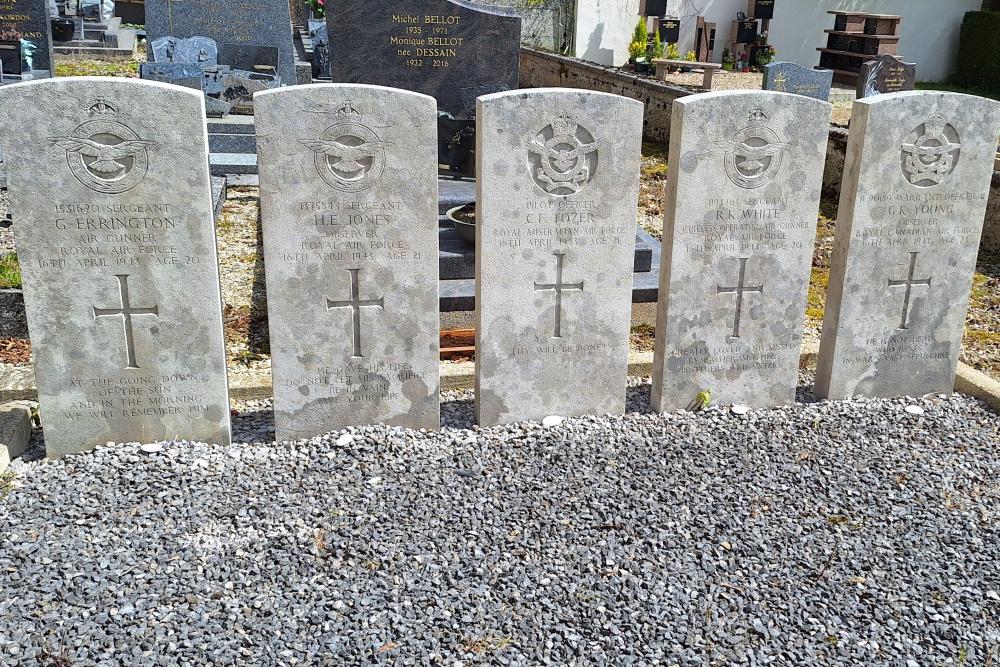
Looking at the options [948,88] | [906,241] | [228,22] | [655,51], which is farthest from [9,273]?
[948,88]

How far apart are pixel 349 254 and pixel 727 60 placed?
63.9 ft

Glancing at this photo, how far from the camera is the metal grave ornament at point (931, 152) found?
14.7 feet

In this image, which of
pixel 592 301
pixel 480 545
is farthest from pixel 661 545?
pixel 592 301

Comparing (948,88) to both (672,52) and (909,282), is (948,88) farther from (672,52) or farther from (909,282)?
(909,282)

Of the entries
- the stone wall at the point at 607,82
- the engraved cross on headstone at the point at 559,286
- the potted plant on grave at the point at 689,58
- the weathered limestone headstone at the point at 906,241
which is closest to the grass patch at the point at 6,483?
the engraved cross on headstone at the point at 559,286

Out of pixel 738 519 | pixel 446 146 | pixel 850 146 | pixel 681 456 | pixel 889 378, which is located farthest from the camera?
pixel 446 146

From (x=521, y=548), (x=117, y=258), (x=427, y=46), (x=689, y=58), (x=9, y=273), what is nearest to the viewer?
(x=521, y=548)

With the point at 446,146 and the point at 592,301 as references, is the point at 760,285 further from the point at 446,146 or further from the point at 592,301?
the point at 446,146

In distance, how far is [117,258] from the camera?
12.6 feet

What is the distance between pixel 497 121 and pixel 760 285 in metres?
1.62

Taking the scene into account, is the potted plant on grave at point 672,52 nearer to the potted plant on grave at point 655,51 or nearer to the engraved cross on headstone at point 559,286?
the potted plant on grave at point 655,51

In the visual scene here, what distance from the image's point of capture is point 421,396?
14.4 ft

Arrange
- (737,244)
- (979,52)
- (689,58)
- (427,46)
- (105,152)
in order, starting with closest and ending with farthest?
(105,152), (737,244), (427,46), (689,58), (979,52)

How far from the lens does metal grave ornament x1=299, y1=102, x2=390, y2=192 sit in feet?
12.7
